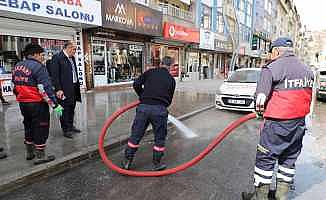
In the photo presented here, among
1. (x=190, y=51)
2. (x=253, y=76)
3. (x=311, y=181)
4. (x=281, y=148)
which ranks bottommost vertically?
(x=311, y=181)

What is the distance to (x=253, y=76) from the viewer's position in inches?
379

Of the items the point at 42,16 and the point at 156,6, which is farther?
the point at 156,6

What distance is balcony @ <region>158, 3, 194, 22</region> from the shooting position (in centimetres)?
1898

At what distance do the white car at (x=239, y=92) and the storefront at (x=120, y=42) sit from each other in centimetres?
660

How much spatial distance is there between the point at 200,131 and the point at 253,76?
425cm

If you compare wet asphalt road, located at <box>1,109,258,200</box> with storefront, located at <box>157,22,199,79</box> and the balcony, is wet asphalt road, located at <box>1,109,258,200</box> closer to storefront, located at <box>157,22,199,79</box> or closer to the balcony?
storefront, located at <box>157,22,199,79</box>

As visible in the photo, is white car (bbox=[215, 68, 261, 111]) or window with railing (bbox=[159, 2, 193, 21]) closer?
white car (bbox=[215, 68, 261, 111])

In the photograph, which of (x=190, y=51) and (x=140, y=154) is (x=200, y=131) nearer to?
(x=140, y=154)

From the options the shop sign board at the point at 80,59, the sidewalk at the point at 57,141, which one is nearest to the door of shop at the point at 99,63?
the shop sign board at the point at 80,59

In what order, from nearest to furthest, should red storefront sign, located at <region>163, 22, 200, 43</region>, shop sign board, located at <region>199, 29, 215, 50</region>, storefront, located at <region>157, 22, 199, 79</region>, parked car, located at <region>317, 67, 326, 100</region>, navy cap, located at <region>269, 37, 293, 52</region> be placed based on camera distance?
navy cap, located at <region>269, 37, 293, 52</region>
parked car, located at <region>317, 67, 326, 100</region>
red storefront sign, located at <region>163, 22, 200, 43</region>
storefront, located at <region>157, 22, 199, 79</region>
shop sign board, located at <region>199, 29, 215, 50</region>

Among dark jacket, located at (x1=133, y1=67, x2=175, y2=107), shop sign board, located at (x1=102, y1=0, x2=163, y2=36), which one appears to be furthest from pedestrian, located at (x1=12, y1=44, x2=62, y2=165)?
shop sign board, located at (x1=102, y1=0, x2=163, y2=36)

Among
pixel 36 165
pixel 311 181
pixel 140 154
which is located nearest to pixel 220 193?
pixel 311 181

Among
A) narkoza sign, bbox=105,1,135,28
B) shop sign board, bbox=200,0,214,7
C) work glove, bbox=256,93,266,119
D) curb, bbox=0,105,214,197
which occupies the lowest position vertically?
curb, bbox=0,105,214,197

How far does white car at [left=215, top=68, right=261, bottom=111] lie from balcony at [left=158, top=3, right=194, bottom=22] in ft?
34.9
